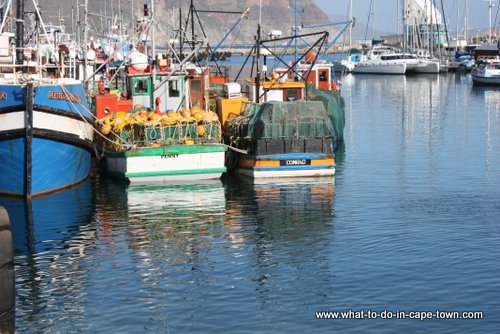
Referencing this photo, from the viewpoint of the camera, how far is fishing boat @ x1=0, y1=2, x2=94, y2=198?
31078 mm

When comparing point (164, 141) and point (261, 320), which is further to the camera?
point (164, 141)

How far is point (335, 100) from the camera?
46344 millimetres

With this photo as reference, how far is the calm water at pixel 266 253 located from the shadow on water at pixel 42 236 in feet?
0.19

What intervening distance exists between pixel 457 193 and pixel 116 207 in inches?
460

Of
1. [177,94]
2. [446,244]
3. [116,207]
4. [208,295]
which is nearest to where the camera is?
[208,295]

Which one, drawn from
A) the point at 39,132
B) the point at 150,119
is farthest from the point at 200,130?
the point at 39,132

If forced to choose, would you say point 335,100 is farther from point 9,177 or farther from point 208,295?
point 208,295

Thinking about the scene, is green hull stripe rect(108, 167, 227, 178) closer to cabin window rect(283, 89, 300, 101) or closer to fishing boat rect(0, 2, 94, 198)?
fishing boat rect(0, 2, 94, 198)

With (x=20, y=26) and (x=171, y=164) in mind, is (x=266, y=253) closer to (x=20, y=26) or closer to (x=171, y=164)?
(x=171, y=164)

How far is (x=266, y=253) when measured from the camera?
25.0 m

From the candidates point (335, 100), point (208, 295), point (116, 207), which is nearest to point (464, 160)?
point (335, 100)

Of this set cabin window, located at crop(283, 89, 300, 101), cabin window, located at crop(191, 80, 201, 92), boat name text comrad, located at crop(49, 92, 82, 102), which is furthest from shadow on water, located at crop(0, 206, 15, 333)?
cabin window, located at crop(283, 89, 300, 101)

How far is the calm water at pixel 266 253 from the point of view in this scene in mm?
19906

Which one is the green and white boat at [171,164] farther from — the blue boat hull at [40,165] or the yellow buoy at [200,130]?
the blue boat hull at [40,165]
